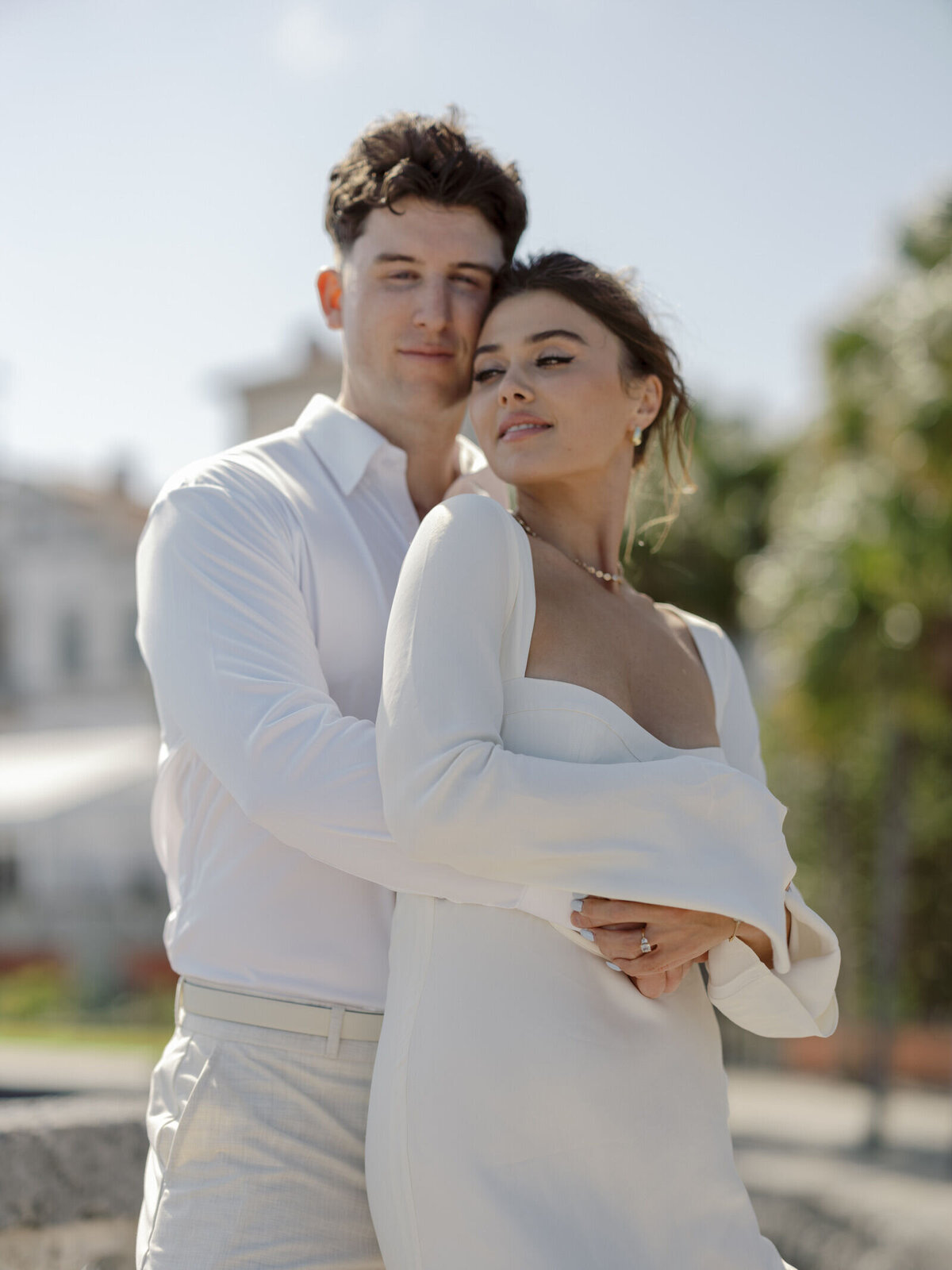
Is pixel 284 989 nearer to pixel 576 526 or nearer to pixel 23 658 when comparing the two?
pixel 576 526

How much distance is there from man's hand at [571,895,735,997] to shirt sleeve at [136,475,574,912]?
0.28 feet

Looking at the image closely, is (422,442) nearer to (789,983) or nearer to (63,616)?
(789,983)

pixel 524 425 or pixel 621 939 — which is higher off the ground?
pixel 524 425

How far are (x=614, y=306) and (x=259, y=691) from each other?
1.03 meters

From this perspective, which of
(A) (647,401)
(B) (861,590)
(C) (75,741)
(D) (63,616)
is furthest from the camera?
(D) (63,616)

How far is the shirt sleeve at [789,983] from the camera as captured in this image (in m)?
2.19

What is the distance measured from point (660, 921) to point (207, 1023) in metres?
0.90

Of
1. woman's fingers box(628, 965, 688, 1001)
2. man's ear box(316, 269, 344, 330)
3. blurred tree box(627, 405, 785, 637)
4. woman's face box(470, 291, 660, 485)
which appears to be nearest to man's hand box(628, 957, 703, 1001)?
woman's fingers box(628, 965, 688, 1001)

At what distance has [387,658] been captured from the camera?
2.12 metres

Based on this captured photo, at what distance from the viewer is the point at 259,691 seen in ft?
7.46

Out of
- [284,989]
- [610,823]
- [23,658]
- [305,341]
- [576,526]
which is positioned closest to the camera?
[610,823]

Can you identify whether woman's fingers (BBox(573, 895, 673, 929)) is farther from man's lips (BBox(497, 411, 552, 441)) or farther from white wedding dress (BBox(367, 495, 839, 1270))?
man's lips (BBox(497, 411, 552, 441))

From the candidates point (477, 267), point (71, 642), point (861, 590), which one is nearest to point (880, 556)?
point (861, 590)

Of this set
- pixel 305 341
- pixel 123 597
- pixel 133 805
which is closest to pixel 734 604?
pixel 133 805
